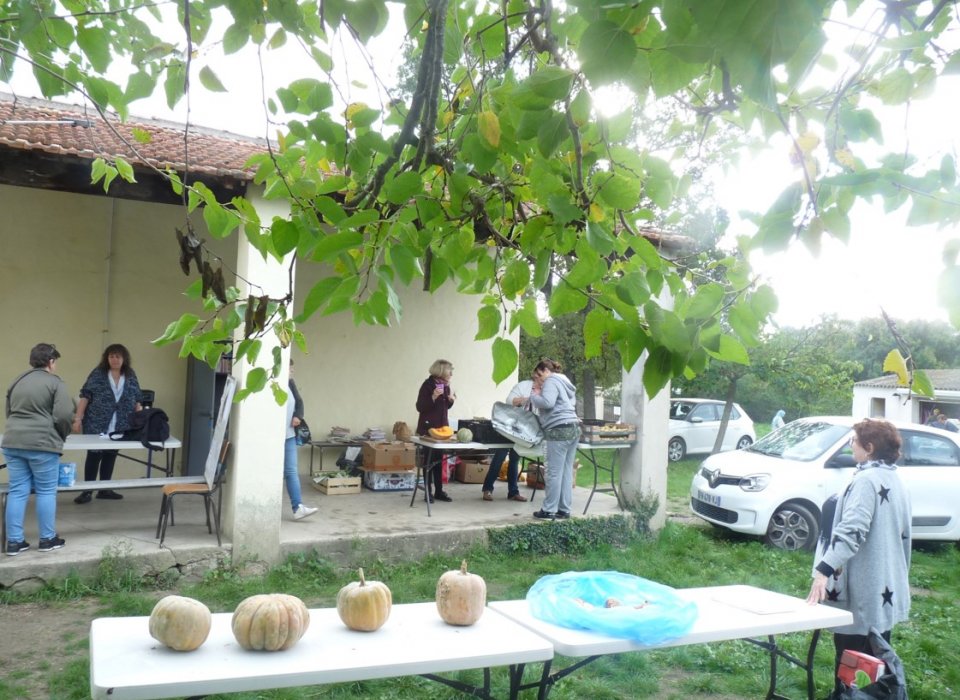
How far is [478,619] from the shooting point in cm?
342

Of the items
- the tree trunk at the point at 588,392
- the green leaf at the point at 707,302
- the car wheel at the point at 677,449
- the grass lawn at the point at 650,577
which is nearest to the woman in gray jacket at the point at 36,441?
the grass lawn at the point at 650,577

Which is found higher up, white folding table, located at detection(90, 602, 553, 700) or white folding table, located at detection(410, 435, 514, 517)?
white folding table, located at detection(410, 435, 514, 517)

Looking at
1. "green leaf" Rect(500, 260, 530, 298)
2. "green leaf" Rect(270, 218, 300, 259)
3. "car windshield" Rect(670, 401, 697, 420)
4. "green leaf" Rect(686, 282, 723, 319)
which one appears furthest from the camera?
"car windshield" Rect(670, 401, 697, 420)

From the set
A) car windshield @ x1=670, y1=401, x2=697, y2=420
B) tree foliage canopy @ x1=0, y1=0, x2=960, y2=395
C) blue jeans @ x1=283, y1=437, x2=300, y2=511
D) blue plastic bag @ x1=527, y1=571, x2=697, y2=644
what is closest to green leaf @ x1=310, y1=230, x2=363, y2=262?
tree foliage canopy @ x1=0, y1=0, x2=960, y2=395

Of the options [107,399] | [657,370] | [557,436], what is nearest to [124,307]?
[107,399]

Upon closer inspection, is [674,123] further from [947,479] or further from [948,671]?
[947,479]

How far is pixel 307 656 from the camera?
2.88 meters

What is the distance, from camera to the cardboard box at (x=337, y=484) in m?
9.60

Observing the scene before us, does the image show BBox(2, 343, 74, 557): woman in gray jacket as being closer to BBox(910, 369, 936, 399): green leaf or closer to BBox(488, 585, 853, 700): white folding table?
BBox(488, 585, 853, 700): white folding table

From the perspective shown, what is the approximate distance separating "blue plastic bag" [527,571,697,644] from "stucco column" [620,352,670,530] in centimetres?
552

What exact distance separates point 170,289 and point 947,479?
9.89m

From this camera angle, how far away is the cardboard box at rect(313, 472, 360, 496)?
9.60 m

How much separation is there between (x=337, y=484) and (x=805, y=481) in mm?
5631

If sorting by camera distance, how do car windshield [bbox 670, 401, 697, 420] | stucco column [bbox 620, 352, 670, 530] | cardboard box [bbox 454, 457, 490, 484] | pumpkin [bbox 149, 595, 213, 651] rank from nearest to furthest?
pumpkin [bbox 149, 595, 213, 651] < stucco column [bbox 620, 352, 670, 530] < cardboard box [bbox 454, 457, 490, 484] < car windshield [bbox 670, 401, 697, 420]
